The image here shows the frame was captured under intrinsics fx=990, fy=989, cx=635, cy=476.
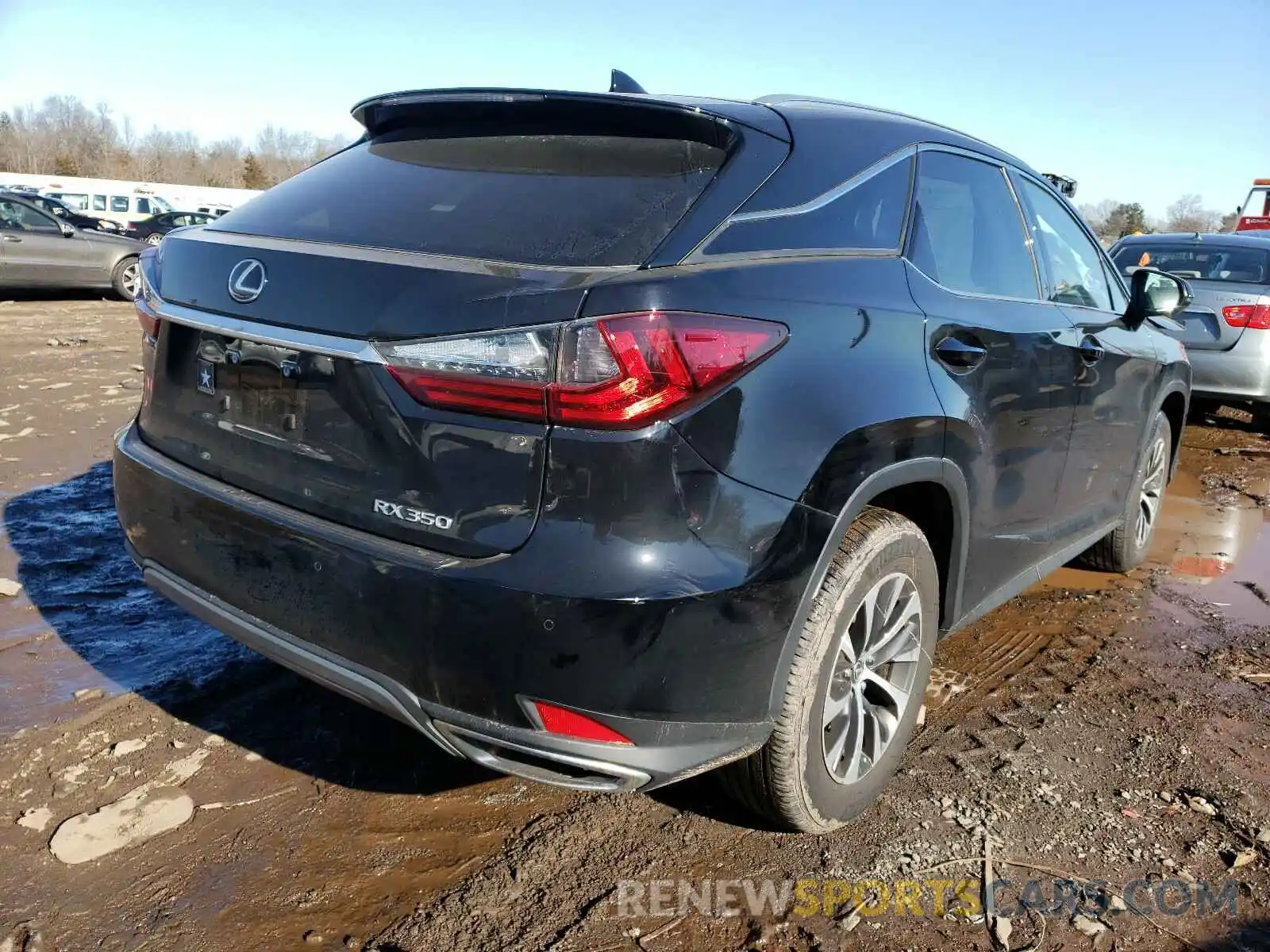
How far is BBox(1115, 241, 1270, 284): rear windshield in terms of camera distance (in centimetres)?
806

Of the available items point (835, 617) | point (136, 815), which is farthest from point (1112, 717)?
point (136, 815)

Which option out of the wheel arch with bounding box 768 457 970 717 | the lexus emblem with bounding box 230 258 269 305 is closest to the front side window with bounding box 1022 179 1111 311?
the wheel arch with bounding box 768 457 970 717

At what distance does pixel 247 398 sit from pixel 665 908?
153 centimetres

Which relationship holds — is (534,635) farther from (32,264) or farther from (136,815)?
(32,264)

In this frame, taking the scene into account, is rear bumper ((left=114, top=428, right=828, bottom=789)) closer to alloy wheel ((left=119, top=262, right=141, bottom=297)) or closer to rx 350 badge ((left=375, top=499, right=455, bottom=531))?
rx 350 badge ((left=375, top=499, right=455, bottom=531))

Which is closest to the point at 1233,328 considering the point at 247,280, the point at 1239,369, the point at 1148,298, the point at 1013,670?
the point at 1239,369

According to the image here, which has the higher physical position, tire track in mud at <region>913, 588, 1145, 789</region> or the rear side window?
the rear side window

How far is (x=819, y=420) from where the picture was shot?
2133 mm

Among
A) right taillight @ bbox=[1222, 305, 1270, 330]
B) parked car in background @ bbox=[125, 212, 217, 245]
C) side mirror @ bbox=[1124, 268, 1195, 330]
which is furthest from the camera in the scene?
parked car in background @ bbox=[125, 212, 217, 245]

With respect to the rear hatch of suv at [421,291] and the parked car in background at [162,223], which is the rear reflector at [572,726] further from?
the parked car in background at [162,223]

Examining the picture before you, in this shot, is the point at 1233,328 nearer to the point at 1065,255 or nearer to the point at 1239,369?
the point at 1239,369

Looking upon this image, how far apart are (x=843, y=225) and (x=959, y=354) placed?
503 millimetres

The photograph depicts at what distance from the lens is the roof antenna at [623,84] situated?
8.82ft

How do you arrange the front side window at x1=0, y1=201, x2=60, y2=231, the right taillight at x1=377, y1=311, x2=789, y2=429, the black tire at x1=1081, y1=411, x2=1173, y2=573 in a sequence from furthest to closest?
the front side window at x1=0, y1=201, x2=60, y2=231
the black tire at x1=1081, y1=411, x2=1173, y2=573
the right taillight at x1=377, y1=311, x2=789, y2=429
